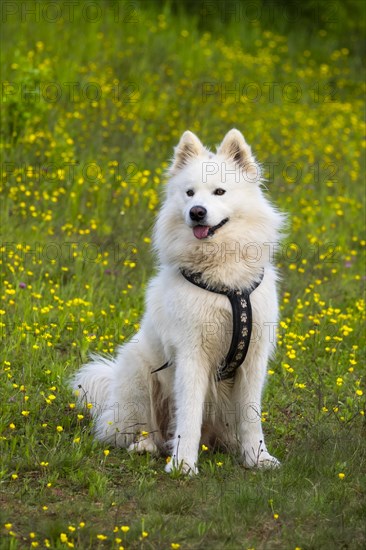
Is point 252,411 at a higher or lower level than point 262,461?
higher

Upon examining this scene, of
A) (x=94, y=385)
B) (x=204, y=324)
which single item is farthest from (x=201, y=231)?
(x=94, y=385)

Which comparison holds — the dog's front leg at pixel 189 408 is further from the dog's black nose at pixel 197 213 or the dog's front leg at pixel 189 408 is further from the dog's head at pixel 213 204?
the dog's black nose at pixel 197 213

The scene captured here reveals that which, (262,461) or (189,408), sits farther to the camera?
(262,461)

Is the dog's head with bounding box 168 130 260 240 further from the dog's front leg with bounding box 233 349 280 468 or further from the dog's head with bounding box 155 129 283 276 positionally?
the dog's front leg with bounding box 233 349 280 468

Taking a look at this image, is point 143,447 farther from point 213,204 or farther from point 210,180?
point 210,180

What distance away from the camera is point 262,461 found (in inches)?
189

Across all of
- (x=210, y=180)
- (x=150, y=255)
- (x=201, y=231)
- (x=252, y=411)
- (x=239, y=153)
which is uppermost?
(x=239, y=153)

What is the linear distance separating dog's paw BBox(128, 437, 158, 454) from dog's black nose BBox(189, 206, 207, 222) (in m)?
1.33

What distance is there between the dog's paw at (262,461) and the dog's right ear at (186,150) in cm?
168

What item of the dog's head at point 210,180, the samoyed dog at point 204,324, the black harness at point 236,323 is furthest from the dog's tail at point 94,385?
the dog's head at point 210,180

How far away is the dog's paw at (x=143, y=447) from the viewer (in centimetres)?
498

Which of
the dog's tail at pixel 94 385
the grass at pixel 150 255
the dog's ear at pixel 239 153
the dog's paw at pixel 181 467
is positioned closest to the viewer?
the grass at pixel 150 255

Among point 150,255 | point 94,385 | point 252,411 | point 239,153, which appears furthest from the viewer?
point 150,255

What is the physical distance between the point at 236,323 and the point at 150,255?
327 centimetres
